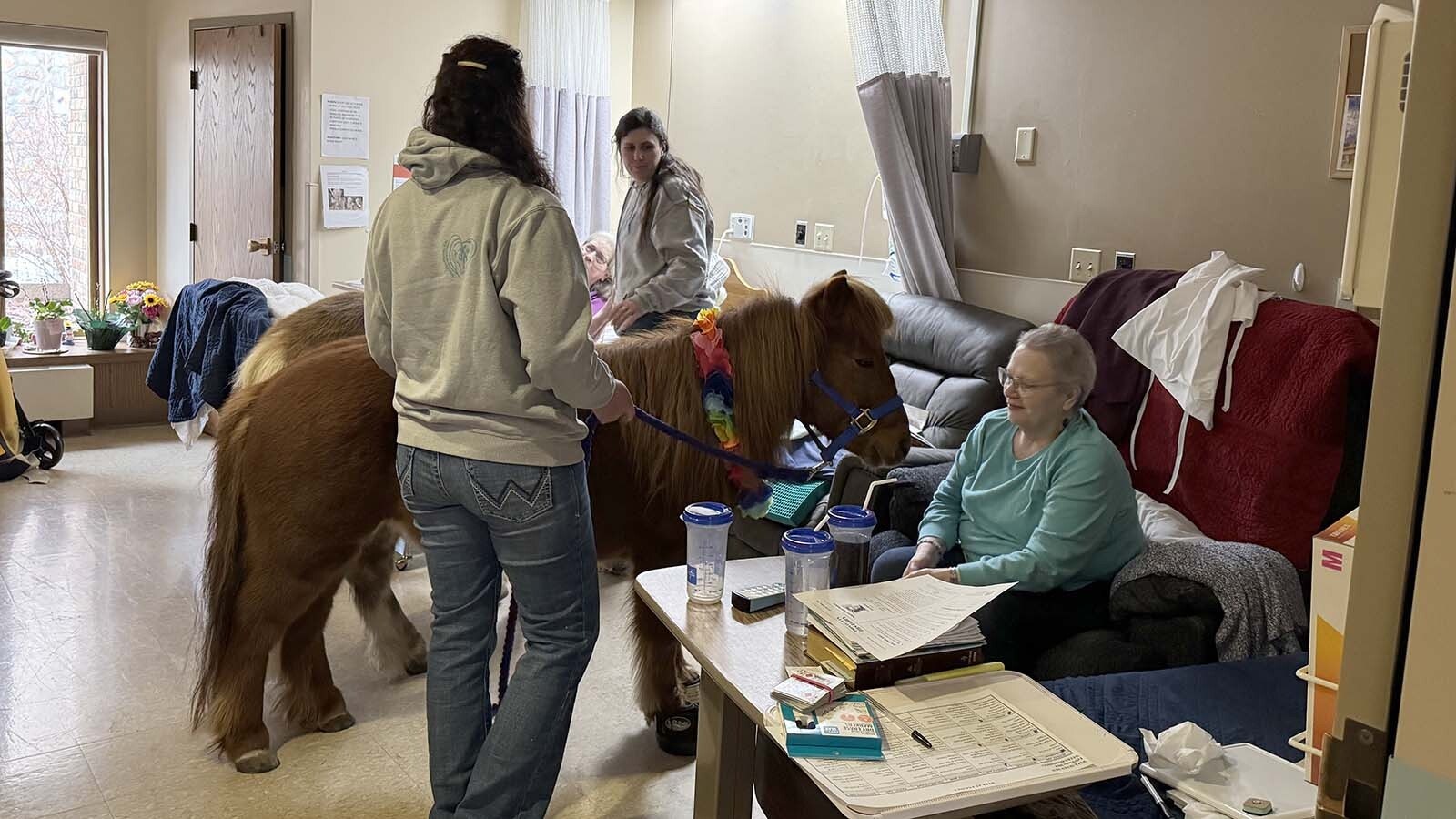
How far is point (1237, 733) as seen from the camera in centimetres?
197

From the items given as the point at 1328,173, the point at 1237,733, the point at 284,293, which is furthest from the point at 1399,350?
the point at 284,293

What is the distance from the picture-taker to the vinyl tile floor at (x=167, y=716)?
8.50 ft

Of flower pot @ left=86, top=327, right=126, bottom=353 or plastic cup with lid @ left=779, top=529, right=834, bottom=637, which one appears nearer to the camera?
plastic cup with lid @ left=779, top=529, right=834, bottom=637

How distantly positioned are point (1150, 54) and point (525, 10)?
3977 mm

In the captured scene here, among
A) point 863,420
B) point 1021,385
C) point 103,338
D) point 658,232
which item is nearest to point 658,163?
point 658,232

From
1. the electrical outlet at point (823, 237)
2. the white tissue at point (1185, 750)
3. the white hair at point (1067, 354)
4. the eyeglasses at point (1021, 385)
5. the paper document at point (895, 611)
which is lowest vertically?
the white tissue at point (1185, 750)

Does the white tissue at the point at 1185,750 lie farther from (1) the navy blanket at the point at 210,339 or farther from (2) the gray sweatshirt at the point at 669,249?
(1) the navy blanket at the point at 210,339

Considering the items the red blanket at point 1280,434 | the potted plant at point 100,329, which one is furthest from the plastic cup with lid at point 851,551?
the potted plant at point 100,329

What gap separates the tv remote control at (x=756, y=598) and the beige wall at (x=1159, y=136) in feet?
7.26

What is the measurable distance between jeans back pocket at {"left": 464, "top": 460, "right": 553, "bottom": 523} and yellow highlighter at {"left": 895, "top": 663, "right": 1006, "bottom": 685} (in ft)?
2.43

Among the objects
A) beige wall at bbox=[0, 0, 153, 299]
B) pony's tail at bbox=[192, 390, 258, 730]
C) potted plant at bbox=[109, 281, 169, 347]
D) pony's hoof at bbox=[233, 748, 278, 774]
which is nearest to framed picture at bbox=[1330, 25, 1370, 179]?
pony's tail at bbox=[192, 390, 258, 730]

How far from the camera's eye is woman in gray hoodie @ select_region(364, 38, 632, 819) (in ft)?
6.52

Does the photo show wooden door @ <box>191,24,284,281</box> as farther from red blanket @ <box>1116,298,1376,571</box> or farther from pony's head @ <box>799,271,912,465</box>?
red blanket @ <box>1116,298,1376,571</box>

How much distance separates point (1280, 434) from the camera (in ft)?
9.27
